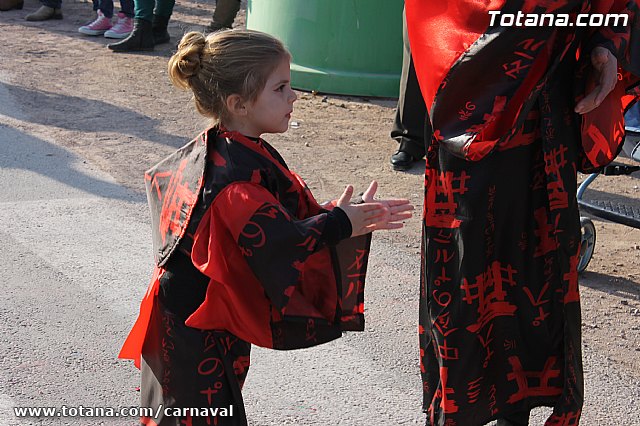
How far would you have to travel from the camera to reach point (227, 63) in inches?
94.9

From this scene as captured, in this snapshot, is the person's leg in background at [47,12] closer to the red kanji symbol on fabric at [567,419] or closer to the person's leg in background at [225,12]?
the person's leg in background at [225,12]

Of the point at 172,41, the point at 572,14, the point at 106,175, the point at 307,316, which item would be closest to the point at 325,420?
the point at 307,316

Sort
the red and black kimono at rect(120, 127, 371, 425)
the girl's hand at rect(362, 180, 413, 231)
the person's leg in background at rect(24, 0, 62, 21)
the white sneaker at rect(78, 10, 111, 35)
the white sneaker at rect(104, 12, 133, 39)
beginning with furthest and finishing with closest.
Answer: the person's leg in background at rect(24, 0, 62, 21)
the white sneaker at rect(78, 10, 111, 35)
the white sneaker at rect(104, 12, 133, 39)
the girl's hand at rect(362, 180, 413, 231)
the red and black kimono at rect(120, 127, 371, 425)

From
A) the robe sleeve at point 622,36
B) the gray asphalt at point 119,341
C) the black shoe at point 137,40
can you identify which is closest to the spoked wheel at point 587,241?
the gray asphalt at point 119,341

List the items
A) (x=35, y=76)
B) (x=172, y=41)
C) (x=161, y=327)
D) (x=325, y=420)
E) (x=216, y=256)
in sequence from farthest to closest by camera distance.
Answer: (x=172, y=41), (x=35, y=76), (x=325, y=420), (x=161, y=327), (x=216, y=256)

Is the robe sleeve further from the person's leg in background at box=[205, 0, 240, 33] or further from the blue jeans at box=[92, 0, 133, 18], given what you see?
the blue jeans at box=[92, 0, 133, 18]

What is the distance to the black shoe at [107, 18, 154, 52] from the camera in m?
8.41

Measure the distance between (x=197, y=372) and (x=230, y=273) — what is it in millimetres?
279

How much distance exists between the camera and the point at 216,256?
232cm

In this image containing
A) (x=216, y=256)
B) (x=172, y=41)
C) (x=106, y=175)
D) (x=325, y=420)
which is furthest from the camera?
(x=172, y=41)

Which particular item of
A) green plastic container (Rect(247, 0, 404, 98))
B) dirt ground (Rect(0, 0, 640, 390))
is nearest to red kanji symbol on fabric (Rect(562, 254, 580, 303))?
dirt ground (Rect(0, 0, 640, 390))

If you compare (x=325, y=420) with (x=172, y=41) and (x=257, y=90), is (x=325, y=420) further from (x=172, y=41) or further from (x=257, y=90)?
(x=172, y=41)

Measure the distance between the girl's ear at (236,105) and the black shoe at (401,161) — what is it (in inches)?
130

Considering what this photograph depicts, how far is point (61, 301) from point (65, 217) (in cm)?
95
